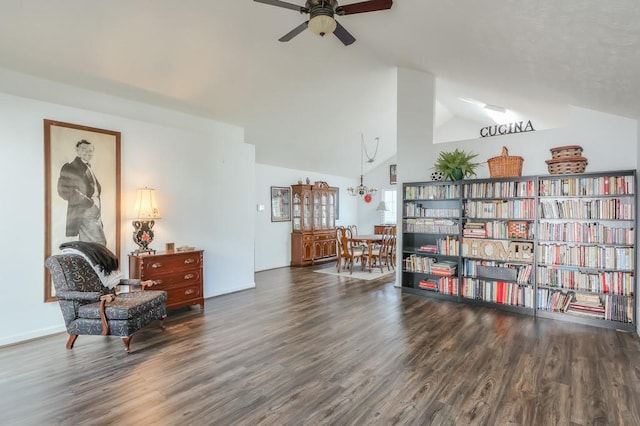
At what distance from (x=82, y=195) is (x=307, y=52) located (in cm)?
341

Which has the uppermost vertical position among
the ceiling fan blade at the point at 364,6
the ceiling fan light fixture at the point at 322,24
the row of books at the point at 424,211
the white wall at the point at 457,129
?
the white wall at the point at 457,129

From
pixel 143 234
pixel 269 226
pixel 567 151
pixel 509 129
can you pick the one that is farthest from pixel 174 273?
pixel 567 151

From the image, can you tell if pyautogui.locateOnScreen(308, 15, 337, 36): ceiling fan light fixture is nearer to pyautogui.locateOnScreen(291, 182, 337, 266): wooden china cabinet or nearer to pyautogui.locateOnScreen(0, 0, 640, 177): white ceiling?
pyautogui.locateOnScreen(0, 0, 640, 177): white ceiling

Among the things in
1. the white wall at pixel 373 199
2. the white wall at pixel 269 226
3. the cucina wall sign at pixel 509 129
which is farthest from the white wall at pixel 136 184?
the white wall at pixel 373 199

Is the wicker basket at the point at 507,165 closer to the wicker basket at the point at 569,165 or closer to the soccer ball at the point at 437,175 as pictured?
the wicker basket at the point at 569,165

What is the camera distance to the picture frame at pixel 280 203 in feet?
26.4

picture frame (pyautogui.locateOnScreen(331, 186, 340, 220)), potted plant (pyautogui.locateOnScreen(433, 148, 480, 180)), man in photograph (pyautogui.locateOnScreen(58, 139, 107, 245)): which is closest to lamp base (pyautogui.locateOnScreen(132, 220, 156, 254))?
man in photograph (pyautogui.locateOnScreen(58, 139, 107, 245))

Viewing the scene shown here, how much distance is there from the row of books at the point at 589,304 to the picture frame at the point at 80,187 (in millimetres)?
5685

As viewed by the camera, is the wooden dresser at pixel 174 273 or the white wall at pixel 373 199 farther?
the white wall at pixel 373 199

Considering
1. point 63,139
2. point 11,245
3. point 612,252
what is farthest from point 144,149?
point 612,252

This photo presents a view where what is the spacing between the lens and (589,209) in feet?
13.4

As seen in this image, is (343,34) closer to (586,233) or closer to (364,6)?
(364,6)

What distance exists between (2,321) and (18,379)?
1126mm

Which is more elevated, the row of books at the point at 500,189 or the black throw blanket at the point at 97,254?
the row of books at the point at 500,189
